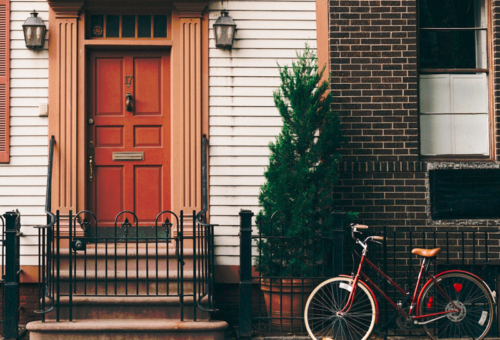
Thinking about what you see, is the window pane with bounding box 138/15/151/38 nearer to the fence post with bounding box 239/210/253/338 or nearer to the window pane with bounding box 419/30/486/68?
the fence post with bounding box 239/210/253/338

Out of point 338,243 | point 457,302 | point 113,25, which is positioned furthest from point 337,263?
point 113,25

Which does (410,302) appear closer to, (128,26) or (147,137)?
(147,137)

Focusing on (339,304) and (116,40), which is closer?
(339,304)

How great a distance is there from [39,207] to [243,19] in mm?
3285

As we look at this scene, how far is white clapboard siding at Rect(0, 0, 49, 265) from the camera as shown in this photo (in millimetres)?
6207

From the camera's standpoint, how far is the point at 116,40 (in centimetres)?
635

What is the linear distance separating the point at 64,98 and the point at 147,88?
3.18 ft

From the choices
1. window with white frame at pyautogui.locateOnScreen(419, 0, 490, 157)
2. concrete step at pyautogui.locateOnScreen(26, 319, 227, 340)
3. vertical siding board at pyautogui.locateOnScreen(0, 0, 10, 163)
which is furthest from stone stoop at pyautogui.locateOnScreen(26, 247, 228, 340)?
window with white frame at pyautogui.locateOnScreen(419, 0, 490, 157)

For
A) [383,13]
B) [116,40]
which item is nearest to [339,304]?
[383,13]

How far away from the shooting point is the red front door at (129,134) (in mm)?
6371

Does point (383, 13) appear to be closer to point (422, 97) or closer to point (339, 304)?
point (422, 97)

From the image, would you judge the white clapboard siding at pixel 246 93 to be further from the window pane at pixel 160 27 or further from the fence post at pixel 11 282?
the fence post at pixel 11 282

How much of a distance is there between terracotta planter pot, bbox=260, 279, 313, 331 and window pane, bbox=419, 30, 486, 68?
3.09 metres

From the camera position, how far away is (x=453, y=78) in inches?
255
